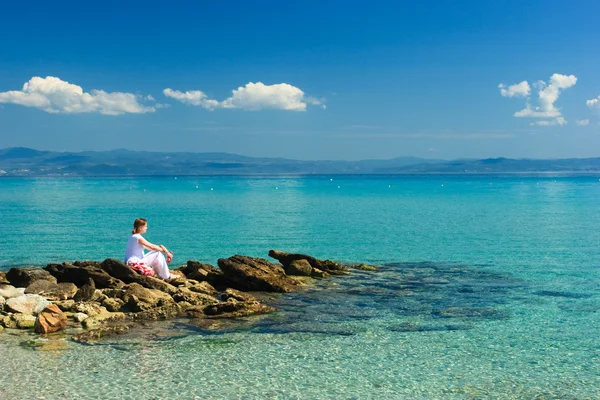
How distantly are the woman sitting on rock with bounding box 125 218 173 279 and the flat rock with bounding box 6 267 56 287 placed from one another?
2405 millimetres

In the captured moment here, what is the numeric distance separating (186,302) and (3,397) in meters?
6.64

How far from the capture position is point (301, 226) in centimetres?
4506

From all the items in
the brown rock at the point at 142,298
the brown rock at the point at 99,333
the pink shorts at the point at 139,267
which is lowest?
the brown rock at the point at 99,333

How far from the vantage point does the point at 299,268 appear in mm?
22406

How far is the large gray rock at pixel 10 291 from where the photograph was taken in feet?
56.4

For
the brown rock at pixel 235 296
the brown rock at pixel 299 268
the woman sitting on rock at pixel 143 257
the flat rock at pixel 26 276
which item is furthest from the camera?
the brown rock at pixel 299 268

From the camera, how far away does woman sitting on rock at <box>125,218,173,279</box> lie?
1870 cm

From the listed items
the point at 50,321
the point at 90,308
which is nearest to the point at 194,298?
the point at 90,308

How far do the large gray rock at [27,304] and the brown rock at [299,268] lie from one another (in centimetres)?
875

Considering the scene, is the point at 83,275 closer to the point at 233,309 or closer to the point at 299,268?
the point at 233,309

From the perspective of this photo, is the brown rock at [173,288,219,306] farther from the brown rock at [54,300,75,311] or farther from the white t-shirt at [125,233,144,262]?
the brown rock at [54,300,75,311]

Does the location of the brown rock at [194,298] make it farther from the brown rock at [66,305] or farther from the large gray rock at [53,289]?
the large gray rock at [53,289]

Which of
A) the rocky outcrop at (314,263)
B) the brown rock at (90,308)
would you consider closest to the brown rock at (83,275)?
the brown rock at (90,308)

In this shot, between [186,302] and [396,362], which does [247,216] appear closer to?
[186,302]
